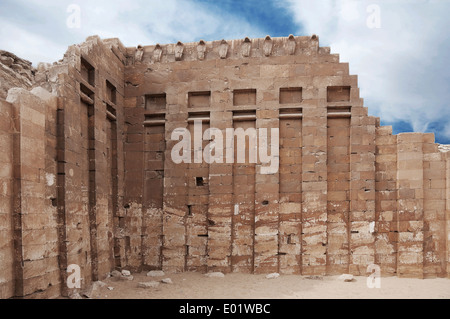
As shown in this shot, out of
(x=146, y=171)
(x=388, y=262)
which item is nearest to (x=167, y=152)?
(x=146, y=171)

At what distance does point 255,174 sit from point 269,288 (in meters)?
3.19

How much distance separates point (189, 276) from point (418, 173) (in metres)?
7.02

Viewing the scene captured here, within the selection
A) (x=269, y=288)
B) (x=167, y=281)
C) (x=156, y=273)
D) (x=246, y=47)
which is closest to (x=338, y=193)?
(x=269, y=288)

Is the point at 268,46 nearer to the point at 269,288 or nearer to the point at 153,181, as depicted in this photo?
the point at 153,181

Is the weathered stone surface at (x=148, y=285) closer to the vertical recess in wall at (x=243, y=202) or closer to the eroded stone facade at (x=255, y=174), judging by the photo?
the eroded stone facade at (x=255, y=174)

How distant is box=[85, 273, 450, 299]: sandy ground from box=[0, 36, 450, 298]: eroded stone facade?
0.45 m

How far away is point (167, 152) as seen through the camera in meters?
10.9

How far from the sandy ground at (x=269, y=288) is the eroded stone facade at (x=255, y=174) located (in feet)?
1.49

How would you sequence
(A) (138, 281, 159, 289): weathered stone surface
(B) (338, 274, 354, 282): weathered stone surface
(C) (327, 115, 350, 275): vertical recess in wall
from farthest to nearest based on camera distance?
(C) (327, 115, 350, 275): vertical recess in wall < (B) (338, 274, 354, 282): weathered stone surface < (A) (138, 281, 159, 289): weathered stone surface

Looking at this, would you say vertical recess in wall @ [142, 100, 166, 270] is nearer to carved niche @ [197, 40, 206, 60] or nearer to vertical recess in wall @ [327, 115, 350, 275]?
carved niche @ [197, 40, 206, 60]

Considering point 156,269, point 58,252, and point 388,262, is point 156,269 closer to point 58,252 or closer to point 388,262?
point 58,252

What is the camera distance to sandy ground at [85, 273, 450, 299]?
837 centimetres

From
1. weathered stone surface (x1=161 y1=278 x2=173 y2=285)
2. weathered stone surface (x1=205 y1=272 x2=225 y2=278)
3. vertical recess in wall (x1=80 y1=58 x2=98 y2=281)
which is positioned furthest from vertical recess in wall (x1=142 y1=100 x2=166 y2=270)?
vertical recess in wall (x1=80 y1=58 x2=98 y2=281)

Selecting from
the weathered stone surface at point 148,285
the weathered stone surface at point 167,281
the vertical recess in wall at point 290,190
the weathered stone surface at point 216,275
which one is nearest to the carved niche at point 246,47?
the vertical recess in wall at point 290,190
